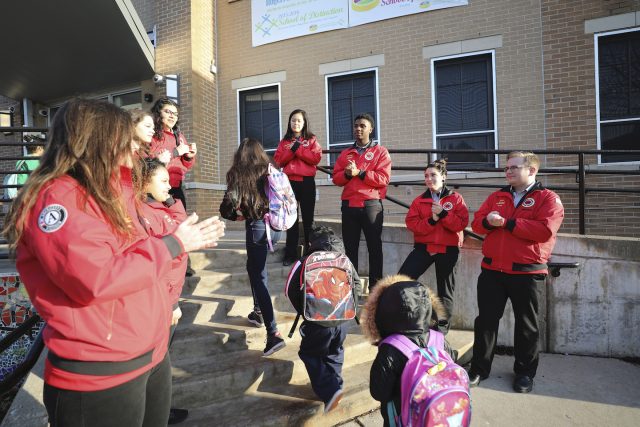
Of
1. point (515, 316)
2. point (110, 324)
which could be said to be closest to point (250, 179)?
point (110, 324)

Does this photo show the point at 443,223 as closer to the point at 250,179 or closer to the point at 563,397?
the point at 563,397

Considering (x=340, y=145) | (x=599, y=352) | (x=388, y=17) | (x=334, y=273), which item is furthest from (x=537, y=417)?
(x=388, y=17)

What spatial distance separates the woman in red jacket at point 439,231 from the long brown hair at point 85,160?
9.82 ft

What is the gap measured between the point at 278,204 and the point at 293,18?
632 centimetres

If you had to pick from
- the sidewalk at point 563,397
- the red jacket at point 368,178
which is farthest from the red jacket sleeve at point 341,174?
the sidewalk at point 563,397

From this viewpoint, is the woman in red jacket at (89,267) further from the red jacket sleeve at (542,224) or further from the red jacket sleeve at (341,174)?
the red jacket sleeve at (341,174)

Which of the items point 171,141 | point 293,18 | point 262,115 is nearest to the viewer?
point 171,141

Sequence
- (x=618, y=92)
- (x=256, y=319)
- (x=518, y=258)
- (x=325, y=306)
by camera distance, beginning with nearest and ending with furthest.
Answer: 1. (x=325, y=306)
2. (x=518, y=258)
3. (x=256, y=319)
4. (x=618, y=92)

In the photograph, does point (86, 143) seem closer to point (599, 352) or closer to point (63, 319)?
point (63, 319)

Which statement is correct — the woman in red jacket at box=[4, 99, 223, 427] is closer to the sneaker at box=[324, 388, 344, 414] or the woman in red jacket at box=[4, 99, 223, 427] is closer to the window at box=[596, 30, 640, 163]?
the sneaker at box=[324, 388, 344, 414]

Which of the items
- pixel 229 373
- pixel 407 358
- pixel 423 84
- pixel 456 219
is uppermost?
pixel 423 84

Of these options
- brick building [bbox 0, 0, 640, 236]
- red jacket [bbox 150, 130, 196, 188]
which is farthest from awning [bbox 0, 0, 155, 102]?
red jacket [bbox 150, 130, 196, 188]

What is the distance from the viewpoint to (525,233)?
10.3 ft

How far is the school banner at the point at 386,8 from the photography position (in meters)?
7.23
